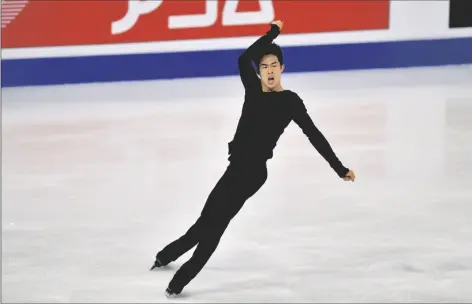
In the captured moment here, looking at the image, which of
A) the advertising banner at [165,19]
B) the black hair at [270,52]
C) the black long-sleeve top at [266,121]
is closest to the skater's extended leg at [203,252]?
A: the black long-sleeve top at [266,121]

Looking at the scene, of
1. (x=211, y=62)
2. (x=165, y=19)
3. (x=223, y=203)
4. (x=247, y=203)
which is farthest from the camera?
(x=211, y=62)

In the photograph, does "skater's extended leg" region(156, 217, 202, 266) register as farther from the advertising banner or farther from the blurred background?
the advertising banner

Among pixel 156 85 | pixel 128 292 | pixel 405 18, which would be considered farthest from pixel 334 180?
pixel 405 18

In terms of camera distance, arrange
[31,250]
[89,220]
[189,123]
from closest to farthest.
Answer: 1. [31,250]
2. [89,220]
3. [189,123]

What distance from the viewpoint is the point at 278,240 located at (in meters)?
5.00

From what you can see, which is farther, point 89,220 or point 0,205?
point 0,205

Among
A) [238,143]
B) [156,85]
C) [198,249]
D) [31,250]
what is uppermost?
[238,143]

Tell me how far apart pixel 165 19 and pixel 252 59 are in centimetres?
608

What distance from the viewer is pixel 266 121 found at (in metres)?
3.94

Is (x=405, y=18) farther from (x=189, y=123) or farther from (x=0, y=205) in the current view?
Answer: (x=0, y=205)

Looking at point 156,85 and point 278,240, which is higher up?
point 278,240

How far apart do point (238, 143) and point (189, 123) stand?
4036 millimetres

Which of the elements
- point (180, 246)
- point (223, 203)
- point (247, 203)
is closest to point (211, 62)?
point (247, 203)

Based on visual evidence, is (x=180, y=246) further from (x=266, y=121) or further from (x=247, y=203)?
(x=247, y=203)
